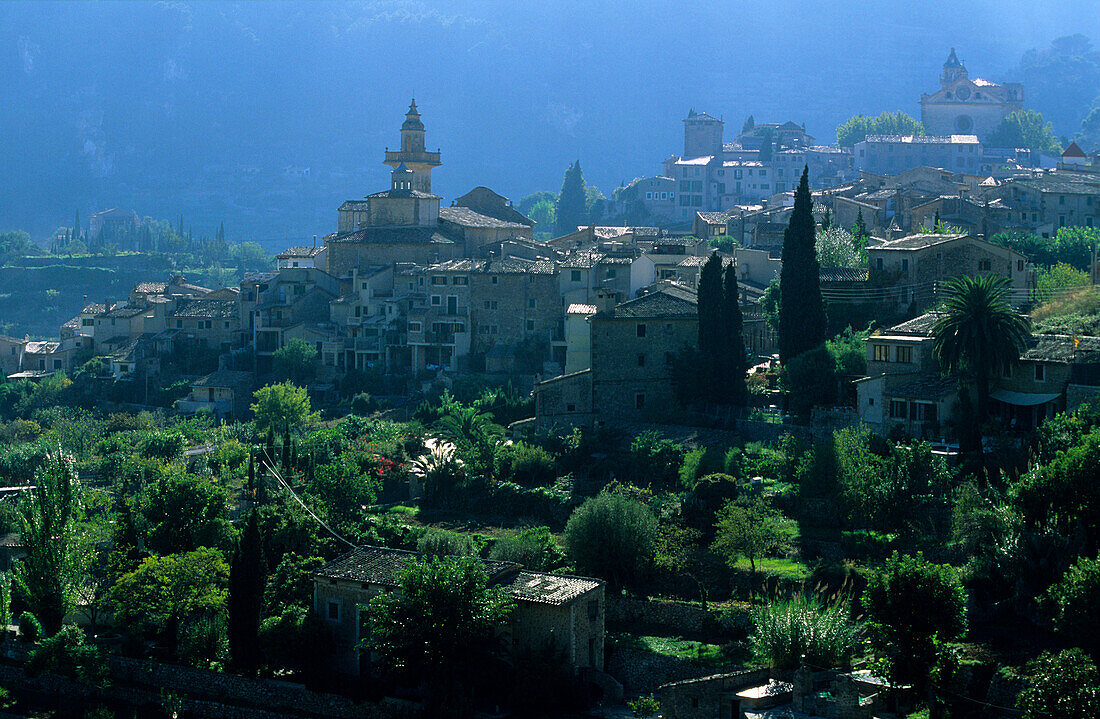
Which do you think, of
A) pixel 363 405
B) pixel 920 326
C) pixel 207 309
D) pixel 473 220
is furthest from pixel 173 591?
pixel 473 220

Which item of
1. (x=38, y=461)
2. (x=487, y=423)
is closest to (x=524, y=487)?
(x=487, y=423)

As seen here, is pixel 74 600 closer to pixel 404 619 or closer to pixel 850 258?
pixel 404 619

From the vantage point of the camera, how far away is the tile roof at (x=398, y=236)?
2576 inches

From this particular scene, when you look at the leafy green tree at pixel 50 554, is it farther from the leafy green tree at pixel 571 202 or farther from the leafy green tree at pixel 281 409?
the leafy green tree at pixel 571 202

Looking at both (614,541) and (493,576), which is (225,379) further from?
(493,576)

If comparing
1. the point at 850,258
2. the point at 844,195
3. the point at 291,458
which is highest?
the point at 844,195

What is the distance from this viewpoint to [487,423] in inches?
1853

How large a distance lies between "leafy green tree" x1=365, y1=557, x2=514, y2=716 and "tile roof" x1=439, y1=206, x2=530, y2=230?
1523 inches

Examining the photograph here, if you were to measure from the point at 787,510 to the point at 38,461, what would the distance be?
29.2 meters

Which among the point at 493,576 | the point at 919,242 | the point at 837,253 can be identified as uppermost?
the point at 919,242

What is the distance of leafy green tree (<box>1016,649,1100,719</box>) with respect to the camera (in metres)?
23.7

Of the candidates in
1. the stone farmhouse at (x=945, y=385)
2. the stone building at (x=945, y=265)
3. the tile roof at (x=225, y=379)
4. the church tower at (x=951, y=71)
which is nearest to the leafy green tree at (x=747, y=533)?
the stone farmhouse at (x=945, y=385)

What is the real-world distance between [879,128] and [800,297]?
7892cm

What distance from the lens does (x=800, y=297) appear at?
148ft
